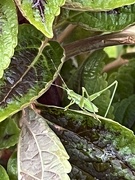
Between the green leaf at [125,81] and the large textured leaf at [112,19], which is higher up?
the large textured leaf at [112,19]

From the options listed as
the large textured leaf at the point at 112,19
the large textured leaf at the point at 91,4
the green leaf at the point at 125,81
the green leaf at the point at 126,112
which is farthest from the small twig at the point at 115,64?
the large textured leaf at the point at 91,4

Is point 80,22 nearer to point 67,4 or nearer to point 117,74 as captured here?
point 67,4

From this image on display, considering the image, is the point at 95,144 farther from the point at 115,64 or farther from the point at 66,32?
the point at 115,64

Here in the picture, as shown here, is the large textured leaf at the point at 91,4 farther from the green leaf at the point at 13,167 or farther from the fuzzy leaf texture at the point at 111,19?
the green leaf at the point at 13,167

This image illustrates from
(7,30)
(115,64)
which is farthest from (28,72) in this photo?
(115,64)

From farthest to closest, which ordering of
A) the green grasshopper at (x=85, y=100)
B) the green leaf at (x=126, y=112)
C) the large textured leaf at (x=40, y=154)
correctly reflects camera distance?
the green leaf at (x=126, y=112) → the green grasshopper at (x=85, y=100) → the large textured leaf at (x=40, y=154)

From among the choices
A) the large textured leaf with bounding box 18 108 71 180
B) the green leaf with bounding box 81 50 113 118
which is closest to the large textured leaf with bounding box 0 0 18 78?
the large textured leaf with bounding box 18 108 71 180
